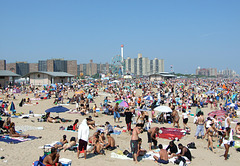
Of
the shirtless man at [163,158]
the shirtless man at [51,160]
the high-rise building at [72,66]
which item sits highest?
the high-rise building at [72,66]

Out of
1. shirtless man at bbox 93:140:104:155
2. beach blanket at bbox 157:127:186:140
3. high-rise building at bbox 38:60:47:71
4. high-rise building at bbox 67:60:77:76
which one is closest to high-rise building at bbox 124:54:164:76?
high-rise building at bbox 67:60:77:76

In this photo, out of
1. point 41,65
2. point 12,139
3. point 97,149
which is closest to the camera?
point 97,149

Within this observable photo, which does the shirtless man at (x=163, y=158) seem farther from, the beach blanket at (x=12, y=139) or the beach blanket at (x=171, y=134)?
the beach blanket at (x=12, y=139)

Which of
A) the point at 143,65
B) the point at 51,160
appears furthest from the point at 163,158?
the point at 143,65

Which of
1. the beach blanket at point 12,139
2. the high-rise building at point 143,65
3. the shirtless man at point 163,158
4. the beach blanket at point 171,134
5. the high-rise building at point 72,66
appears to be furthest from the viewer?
the high-rise building at point 143,65

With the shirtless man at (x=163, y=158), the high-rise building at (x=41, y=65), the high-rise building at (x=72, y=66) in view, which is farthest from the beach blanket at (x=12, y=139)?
the high-rise building at (x=41, y=65)

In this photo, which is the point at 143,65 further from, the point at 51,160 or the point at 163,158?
the point at 51,160

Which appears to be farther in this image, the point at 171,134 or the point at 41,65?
the point at 41,65

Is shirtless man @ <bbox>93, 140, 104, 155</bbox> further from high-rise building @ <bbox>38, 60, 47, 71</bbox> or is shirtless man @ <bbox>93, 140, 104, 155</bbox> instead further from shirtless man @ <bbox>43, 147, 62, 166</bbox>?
high-rise building @ <bbox>38, 60, 47, 71</bbox>

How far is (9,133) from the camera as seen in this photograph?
27.9 feet

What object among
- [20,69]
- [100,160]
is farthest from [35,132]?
[20,69]

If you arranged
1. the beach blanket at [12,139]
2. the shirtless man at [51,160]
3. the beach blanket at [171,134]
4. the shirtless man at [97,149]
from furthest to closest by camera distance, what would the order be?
1. the beach blanket at [171,134]
2. the beach blanket at [12,139]
3. the shirtless man at [97,149]
4. the shirtless man at [51,160]

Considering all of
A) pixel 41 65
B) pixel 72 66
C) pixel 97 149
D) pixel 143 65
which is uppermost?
pixel 143 65

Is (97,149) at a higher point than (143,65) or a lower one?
lower
